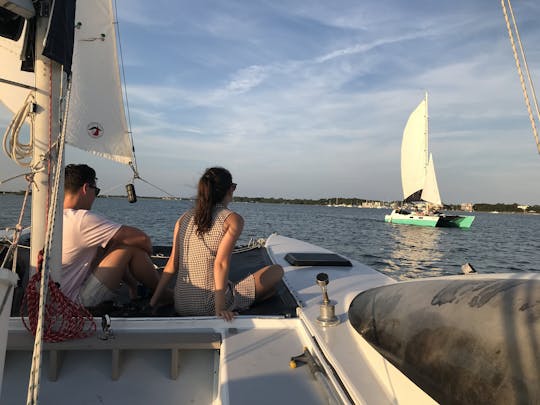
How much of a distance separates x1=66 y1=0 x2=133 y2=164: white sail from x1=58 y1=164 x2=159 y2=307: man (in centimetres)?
232

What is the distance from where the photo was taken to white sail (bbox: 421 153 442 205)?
1884 inches

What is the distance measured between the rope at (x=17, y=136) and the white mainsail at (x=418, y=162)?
4862cm

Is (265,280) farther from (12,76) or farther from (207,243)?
(12,76)

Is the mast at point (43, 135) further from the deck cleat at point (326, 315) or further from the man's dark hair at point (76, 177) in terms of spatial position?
the deck cleat at point (326, 315)

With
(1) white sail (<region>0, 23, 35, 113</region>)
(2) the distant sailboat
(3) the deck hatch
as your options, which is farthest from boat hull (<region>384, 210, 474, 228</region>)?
(1) white sail (<region>0, 23, 35, 113</region>)

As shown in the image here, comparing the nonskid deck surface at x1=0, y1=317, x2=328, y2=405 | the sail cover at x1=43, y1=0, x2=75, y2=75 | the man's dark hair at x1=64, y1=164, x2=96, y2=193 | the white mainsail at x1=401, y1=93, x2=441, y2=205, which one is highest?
the white mainsail at x1=401, y1=93, x2=441, y2=205

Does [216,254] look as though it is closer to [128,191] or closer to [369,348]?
[369,348]

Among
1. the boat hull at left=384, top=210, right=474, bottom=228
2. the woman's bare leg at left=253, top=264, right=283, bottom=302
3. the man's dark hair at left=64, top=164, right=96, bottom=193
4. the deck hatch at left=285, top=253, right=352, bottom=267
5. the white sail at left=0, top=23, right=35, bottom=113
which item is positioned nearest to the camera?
the white sail at left=0, top=23, right=35, bottom=113

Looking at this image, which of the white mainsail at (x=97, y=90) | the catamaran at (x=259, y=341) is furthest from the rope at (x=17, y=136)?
the white mainsail at (x=97, y=90)

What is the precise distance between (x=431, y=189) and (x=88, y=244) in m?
50.1

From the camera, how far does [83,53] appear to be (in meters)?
5.38

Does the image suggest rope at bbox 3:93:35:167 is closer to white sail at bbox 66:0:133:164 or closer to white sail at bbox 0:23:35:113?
white sail at bbox 0:23:35:113

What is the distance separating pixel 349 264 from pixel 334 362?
2.68 meters

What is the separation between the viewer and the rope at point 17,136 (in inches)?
89.7
